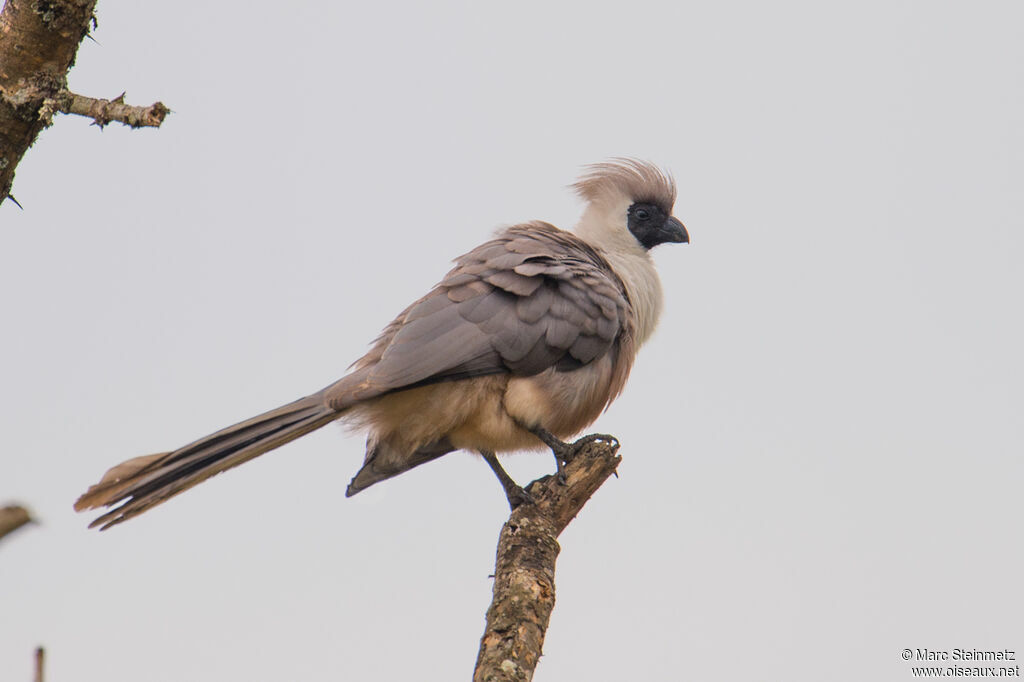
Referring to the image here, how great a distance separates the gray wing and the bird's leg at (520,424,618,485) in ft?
1.04

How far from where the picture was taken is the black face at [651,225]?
22.5 feet

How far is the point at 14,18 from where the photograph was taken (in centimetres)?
233

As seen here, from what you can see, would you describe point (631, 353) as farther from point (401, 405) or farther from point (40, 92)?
point (40, 92)

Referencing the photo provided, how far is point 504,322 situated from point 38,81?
300 cm

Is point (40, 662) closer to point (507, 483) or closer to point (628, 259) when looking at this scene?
point (507, 483)

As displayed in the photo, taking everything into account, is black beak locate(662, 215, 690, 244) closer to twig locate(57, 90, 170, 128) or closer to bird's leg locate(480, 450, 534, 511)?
bird's leg locate(480, 450, 534, 511)

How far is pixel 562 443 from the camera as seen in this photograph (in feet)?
17.0

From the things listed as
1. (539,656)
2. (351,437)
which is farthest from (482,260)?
(539,656)

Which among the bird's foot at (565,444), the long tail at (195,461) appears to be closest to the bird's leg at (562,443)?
Result: the bird's foot at (565,444)

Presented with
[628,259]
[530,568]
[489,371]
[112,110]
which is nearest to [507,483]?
[489,371]

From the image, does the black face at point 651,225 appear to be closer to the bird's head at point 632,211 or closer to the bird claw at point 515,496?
the bird's head at point 632,211

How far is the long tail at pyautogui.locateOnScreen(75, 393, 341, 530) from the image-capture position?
3.89 metres

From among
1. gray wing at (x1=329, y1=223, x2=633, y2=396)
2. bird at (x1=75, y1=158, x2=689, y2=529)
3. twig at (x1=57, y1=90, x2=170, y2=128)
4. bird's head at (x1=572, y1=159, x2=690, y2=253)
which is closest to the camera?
twig at (x1=57, y1=90, x2=170, y2=128)

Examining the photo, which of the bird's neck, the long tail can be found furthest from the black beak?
the long tail
